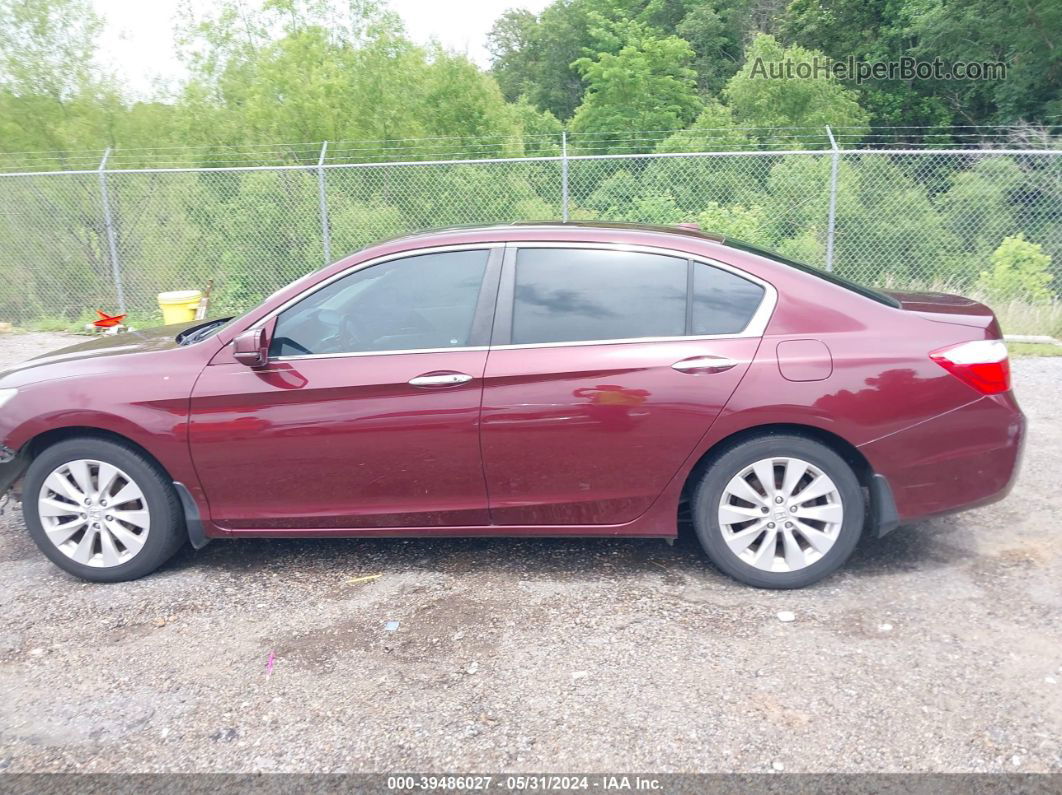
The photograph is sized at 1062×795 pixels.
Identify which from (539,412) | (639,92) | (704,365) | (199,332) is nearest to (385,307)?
(539,412)

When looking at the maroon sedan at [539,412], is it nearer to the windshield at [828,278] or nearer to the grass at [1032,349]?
the windshield at [828,278]

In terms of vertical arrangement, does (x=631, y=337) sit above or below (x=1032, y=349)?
above

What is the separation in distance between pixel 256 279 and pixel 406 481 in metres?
8.76

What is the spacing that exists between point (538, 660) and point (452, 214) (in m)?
9.00

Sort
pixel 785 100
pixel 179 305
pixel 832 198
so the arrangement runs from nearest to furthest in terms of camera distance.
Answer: pixel 179 305, pixel 832 198, pixel 785 100

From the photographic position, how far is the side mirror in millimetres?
4039

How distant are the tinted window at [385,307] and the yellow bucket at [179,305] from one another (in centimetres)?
574

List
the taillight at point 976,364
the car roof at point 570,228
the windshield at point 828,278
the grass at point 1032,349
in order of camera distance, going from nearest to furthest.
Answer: the taillight at point 976,364, the windshield at point 828,278, the car roof at point 570,228, the grass at point 1032,349

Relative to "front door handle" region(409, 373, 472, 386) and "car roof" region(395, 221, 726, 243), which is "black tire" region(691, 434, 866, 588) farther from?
"front door handle" region(409, 373, 472, 386)

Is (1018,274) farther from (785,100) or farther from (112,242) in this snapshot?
(112,242)

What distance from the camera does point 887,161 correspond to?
12.1m

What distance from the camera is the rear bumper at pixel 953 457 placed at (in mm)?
3881

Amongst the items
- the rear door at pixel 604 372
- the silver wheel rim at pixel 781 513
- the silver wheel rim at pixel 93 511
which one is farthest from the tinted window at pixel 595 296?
the silver wheel rim at pixel 93 511

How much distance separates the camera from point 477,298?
4152 millimetres
